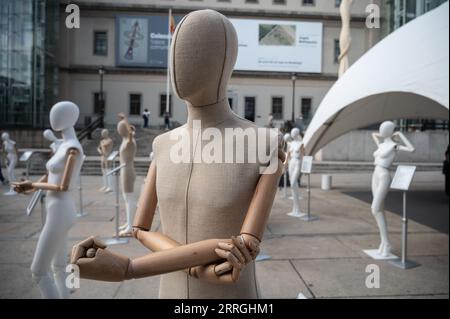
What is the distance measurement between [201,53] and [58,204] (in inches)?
77.3

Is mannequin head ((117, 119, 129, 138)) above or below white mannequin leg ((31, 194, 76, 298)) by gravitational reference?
above

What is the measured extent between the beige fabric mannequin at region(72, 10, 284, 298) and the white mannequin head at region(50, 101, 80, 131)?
4.76 feet

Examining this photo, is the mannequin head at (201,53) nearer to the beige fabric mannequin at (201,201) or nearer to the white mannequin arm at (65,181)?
the beige fabric mannequin at (201,201)

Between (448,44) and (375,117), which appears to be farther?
(375,117)

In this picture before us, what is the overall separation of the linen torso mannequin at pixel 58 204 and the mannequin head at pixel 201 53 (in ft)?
5.52

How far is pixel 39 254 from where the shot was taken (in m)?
2.38

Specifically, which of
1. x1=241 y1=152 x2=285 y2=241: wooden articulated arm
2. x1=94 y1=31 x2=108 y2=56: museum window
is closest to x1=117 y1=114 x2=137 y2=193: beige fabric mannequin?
x1=94 y1=31 x2=108 y2=56: museum window

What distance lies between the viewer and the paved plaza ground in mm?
3234

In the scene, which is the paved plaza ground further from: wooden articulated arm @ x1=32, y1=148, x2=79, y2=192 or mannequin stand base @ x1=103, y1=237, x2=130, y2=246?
wooden articulated arm @ x1=32, y1=148, x2=79, y2=192

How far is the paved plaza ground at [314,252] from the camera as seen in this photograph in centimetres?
323
